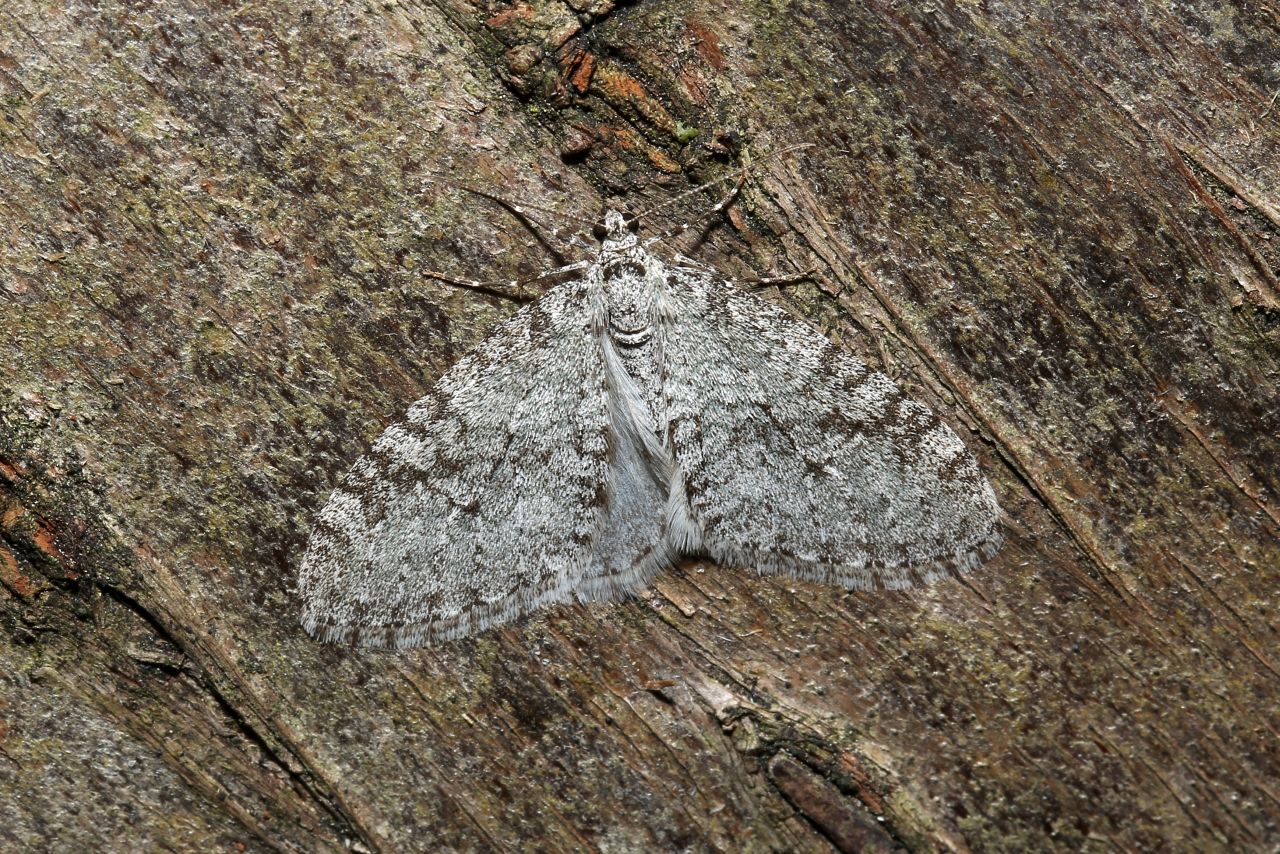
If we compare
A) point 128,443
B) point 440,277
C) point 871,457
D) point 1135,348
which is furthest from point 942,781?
point 128,443

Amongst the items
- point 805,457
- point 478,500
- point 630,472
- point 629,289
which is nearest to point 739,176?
point 629,289

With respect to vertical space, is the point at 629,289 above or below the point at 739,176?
below

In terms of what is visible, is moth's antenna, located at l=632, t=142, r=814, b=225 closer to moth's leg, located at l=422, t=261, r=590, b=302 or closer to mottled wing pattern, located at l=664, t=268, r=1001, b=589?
mottled wing pattern, located at l=664, t=268, r=1001, b=589

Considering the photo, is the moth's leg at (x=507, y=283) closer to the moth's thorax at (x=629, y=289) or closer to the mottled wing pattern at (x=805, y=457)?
the moth's thorax at (x=629, y=289)

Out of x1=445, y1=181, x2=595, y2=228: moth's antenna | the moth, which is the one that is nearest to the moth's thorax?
the moth

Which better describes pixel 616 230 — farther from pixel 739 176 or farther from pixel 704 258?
pixel 739 176

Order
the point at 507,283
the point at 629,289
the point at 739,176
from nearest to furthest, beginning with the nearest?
the point at 739,176 < the point at 507,283 < the point at 629,289

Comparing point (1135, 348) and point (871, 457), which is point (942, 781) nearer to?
point (871, 457)
